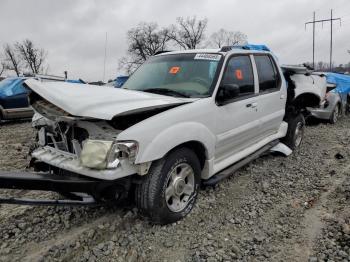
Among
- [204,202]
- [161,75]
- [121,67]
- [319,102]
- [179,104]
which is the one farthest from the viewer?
[121,67]

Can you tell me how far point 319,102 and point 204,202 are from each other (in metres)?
3.86

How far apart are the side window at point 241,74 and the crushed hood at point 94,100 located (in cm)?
84

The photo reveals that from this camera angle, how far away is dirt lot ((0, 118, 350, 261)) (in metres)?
3.01

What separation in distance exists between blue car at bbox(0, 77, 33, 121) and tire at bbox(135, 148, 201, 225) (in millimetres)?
8639

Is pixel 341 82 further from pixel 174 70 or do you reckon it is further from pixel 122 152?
pixel 122 152

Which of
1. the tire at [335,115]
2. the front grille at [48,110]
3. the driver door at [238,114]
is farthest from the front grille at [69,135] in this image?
the tire at [335,115]


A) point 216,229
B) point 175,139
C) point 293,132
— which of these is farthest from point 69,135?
point 293,132

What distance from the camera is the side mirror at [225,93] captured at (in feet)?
12.4

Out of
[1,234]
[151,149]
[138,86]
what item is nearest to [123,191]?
[151,149]

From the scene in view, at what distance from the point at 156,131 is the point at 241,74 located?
1.92 metres

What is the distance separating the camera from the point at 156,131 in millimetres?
3021

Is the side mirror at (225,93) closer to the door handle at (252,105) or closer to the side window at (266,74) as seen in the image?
the door handle at (252,105)

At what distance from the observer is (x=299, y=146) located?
6.68 metres

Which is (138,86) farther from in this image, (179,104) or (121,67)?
(121,67)
